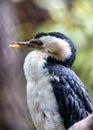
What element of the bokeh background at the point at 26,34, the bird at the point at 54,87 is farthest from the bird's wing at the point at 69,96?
the bokeh background at the point at 26,34

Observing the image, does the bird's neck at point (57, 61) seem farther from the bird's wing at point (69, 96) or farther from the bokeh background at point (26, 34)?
the bokeh background at point (26, 34)

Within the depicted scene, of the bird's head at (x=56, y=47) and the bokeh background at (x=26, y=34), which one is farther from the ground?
the bokeh background at (x=26, y=34)

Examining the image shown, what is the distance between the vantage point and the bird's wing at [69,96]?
2650 mm

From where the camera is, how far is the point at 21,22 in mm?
4273

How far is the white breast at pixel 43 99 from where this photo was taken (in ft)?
8.65

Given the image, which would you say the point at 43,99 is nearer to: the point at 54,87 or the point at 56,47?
the point at 54,87

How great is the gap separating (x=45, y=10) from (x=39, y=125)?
184cm

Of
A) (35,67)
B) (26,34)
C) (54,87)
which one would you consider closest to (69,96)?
(54,87)

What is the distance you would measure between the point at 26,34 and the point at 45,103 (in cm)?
166

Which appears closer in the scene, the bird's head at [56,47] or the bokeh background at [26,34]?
the bird's head at [56,47]

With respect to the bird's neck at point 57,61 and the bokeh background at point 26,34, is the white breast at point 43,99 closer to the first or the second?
the bird's neck at point 57,61

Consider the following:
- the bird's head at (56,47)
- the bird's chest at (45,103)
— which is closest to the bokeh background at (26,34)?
the bird's head at (56,47)

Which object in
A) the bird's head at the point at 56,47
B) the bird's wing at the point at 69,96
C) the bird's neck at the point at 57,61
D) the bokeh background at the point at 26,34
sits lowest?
the bird's wing at the point at 69,96

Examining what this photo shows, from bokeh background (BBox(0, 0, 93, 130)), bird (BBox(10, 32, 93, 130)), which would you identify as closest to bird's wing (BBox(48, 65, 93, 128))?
bird (BBox(10, 32, 93, 130))
